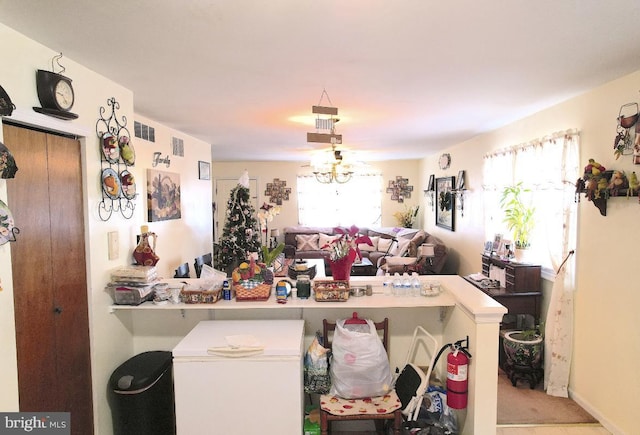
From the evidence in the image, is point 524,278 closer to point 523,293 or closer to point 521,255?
point 523,293

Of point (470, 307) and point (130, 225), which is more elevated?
point (130, 225)

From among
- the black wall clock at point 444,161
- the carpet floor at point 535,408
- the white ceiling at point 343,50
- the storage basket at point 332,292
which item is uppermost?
the white ceiling at point 343,50

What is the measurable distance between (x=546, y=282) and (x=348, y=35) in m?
2.97

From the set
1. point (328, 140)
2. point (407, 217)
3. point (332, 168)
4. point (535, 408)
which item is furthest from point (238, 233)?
A: point (407, 217)

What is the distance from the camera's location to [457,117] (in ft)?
12.6

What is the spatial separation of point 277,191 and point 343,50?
22.1ft

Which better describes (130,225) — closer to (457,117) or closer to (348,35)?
(348,35)

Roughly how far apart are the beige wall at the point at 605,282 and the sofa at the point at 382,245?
2840 mm

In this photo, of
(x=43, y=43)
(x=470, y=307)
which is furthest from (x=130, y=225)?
(x=470, y=307)

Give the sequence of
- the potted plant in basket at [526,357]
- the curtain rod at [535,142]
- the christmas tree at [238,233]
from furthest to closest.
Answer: the christmas tree at [238,233], the potted plant in basket at [526,357], the curtain rod at [535,142]

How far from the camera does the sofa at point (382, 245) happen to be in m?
5.86

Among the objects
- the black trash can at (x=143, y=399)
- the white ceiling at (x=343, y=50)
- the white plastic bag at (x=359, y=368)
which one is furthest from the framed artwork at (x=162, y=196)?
the white plastic bag at (x=359, y=368)

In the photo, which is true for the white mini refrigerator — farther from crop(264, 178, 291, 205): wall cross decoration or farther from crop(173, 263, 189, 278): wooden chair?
crop(264, 178, 291, 205): wall cross decoration

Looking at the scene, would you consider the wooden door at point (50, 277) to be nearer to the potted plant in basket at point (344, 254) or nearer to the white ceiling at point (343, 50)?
the white ceiling at point (343, 50)
